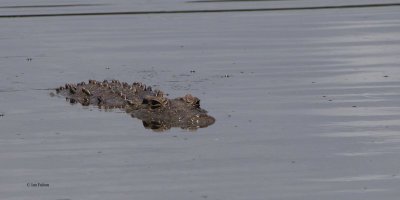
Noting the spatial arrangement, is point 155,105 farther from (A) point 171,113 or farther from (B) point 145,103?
(A) point 171,113

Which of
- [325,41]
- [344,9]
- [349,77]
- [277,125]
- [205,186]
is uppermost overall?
[344,9]

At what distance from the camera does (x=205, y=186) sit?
15.2 metres

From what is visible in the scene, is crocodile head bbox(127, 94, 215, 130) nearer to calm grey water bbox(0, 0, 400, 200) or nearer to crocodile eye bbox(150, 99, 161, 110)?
crocodile eye bbox(150, 99, 161, 110)

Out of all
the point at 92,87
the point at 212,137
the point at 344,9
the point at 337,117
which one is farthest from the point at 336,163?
the point at 344,9

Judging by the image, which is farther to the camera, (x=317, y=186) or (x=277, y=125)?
(x=277, y=125)

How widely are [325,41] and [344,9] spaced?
63.9 ft

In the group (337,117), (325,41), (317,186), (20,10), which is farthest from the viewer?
(20,10)

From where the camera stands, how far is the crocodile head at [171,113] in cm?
2159

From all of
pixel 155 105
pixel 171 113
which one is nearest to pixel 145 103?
pixel 155 105

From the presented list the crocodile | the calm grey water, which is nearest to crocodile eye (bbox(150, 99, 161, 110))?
the crocodile

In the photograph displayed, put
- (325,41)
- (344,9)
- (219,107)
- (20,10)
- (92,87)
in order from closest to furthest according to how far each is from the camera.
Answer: (219,107) → (92,87) → (325,41) → (344,9) → (20,10)

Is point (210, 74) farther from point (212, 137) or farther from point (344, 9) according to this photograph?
point (344, 9)

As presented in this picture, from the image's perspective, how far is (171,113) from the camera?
22219 mm

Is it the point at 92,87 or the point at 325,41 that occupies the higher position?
the point at 325,41
